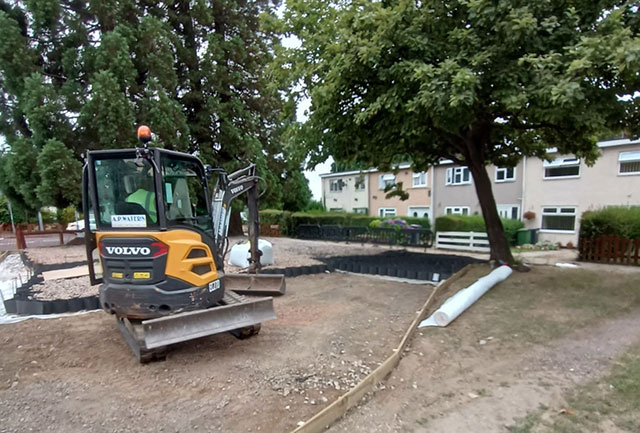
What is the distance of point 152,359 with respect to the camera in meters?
4.42

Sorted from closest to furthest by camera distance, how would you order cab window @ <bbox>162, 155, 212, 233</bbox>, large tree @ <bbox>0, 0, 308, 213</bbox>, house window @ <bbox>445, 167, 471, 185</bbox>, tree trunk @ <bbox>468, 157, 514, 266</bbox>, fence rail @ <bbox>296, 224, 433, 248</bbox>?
cab window @ <bbox>162, 155, 212, 233</bbox>
tree trunk @ <bbox>468, 157, 514, 266</bbox>
large tree @ <bbox>0, 0, 308, 213</bbox>
fence rail @ <bbox>296, 224, 433, 248</bbox>
house window @ <bbox>445, 167, 471, 185</bbox>

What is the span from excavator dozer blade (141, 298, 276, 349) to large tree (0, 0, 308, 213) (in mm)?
6064

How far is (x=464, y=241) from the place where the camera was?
14898 millimetres

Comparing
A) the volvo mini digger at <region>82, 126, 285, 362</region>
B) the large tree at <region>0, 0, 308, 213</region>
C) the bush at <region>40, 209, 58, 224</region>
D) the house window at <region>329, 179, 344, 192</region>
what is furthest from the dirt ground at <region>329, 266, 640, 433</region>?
the bush at <region>40, 209, 58, 224</region>

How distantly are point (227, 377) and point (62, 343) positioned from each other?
289cm

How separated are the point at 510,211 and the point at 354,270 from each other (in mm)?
13453

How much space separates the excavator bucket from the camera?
417 cm

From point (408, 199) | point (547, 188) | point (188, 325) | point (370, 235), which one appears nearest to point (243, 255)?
point (188, 325)

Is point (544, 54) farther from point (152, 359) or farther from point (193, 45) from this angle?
point (193, 45)

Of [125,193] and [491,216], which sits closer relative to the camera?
[125,193]

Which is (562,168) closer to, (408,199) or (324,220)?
(408,199)

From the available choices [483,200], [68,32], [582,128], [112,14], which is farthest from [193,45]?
[582,128]

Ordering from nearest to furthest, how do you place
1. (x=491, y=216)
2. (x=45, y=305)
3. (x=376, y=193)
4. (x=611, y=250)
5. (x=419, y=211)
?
(x=45, y=305)
(x=491, y=216)
(x=611, y=250)
(x=419, y=211)
(x=376, y=193)

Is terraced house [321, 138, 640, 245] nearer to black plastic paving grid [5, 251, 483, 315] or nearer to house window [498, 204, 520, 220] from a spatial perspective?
house window [498, 204, 520, 220]
